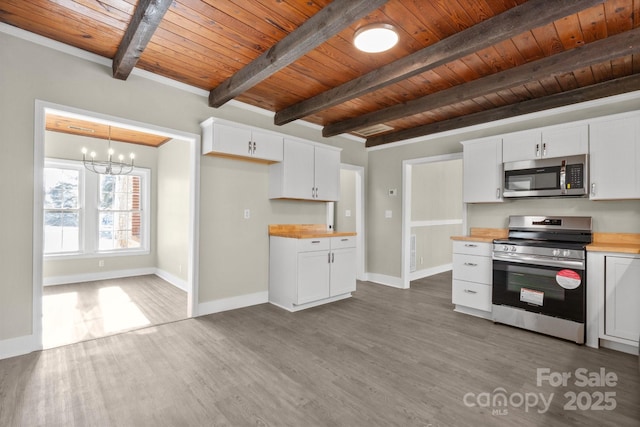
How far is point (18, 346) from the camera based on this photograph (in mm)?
2570

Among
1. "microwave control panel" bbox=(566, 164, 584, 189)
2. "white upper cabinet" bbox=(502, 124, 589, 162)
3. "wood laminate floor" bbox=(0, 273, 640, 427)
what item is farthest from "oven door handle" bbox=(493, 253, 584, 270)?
"white upper cabinet" bbox=(502, 124, 589, 162)

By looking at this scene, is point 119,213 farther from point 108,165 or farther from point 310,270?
point 310,270

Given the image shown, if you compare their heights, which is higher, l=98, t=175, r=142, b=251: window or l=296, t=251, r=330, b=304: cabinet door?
l=98, t=175, r=142, b=251: window

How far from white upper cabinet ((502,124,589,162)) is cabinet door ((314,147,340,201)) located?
2.21 m

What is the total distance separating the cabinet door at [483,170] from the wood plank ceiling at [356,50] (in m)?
0.53

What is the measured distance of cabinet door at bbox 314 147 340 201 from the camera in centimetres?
451

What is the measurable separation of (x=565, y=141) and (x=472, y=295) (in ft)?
6.36

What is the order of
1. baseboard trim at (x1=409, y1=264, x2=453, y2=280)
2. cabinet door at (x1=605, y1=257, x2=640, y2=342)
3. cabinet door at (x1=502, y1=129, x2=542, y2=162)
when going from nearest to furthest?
cabinet door at (x1=605, y1=257, x2=640, y2=342) < cabinet door at (x1=502, y1=129, x2=542, y2=162) < baseboard trim at (x1=409, y1=264, x2=453, y2=280)

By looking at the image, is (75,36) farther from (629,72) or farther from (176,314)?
(629,72)

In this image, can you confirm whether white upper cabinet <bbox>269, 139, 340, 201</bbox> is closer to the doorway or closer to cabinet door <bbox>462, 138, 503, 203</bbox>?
the doorway

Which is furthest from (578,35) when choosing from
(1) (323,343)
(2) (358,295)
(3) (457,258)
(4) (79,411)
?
(4) (79,411)

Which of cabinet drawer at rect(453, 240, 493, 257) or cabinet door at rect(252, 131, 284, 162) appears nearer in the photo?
cabinet drawer at rect(453, 240, 493, 257)

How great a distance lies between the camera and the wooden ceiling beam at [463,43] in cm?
192

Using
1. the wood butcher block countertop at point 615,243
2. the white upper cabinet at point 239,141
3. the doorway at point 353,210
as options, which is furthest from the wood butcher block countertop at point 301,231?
the wood butcher block countertop at point 615,243
